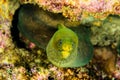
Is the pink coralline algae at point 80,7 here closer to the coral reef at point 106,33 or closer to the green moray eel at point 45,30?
the green moray eel at point 45,30

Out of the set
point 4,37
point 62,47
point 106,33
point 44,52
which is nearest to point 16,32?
point 4,37

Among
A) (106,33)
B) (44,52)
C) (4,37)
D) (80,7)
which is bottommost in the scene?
(44,52)

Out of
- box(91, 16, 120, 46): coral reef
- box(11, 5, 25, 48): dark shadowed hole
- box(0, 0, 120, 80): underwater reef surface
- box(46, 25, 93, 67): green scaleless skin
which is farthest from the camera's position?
box(91, 16, 120, 46): coral reef

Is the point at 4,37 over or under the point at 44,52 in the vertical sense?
over

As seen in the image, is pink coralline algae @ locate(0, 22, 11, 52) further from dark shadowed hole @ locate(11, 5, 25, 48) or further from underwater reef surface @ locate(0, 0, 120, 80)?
dark shadowed hole @ locate(11, 5, 25, 48)

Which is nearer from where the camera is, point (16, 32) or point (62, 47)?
point (62, 47)

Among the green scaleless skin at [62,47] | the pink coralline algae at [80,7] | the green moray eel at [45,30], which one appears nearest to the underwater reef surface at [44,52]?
the pink coralline algae at [80,7]

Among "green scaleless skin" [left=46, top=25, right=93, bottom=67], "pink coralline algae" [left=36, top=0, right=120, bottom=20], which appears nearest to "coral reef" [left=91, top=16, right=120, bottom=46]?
"pink coralline algae" [left=36, top=0, right=120, bottom=20]

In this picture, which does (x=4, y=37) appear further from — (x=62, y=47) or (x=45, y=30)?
(x=62, y=47)

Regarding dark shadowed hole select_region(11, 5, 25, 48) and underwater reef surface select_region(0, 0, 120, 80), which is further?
dark shadowed hole select_region(11, 5, 25, 48)

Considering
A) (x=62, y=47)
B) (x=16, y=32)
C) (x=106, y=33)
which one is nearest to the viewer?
(x=62, y=47)
